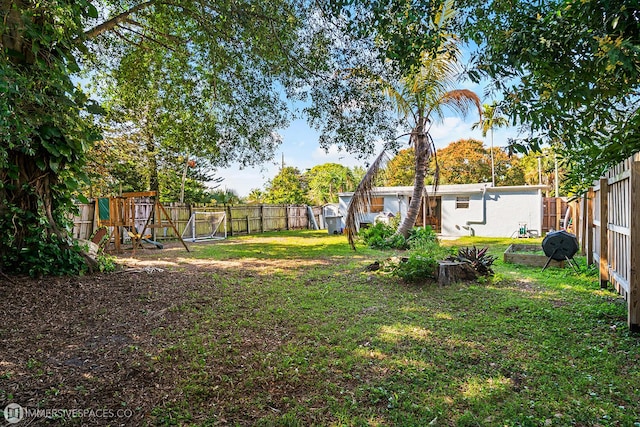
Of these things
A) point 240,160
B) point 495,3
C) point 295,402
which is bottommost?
point 295,402

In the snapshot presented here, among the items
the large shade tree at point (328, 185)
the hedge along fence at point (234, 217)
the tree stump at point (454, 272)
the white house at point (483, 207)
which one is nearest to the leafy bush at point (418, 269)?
the tree stump at point (454, 272)

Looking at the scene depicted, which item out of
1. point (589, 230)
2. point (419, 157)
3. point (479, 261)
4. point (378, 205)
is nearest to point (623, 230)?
point (479, 261)

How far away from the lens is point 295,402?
2.21 m

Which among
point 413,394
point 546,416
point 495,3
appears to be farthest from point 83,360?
point 495,3

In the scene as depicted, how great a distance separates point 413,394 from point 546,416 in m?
0.75

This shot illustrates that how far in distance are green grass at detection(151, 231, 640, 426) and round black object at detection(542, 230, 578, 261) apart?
1.64m

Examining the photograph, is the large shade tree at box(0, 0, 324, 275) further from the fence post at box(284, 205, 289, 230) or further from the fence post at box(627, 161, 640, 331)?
the fence post at box(284, 205, 289, 230)

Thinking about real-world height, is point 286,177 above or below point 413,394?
above

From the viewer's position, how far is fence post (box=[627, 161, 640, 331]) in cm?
312

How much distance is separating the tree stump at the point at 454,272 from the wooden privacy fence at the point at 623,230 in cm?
173

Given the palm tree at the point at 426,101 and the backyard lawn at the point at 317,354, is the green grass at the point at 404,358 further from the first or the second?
the palm tree at the point at 426,101

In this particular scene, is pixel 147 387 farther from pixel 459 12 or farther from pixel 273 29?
pixel 459 12

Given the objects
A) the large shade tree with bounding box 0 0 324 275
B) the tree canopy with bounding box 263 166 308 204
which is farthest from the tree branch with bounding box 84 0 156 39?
the tree canopy with bounding box 263 166 308 204

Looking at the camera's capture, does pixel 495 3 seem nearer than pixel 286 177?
Yes
